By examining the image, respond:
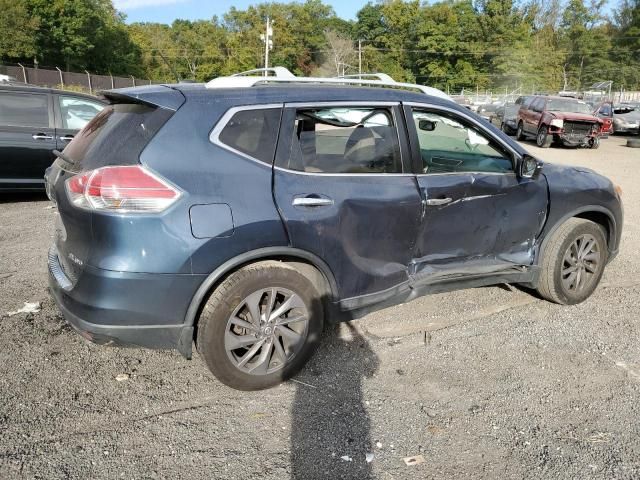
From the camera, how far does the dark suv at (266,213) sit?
287 centimetres

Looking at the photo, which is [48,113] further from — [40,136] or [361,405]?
[361,405]

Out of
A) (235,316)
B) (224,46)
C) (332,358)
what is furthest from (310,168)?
(224,46)

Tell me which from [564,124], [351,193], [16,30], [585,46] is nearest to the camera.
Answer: [351,193]

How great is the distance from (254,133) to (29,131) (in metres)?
5.67

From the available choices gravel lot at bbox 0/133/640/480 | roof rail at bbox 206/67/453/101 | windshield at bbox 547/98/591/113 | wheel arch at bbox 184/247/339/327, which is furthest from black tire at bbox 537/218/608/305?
windshield at bbox 547/98/591/113

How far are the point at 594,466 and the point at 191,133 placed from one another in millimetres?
2664

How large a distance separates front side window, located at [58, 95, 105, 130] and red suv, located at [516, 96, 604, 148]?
614 inches

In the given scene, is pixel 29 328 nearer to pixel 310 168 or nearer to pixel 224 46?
pixel 310 168

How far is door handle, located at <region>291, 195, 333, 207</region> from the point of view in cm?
316

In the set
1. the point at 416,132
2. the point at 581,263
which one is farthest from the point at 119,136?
the point at 581,263

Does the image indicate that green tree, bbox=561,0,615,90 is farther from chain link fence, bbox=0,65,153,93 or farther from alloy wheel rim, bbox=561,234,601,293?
alloy wheel rim, bbox=561,234,601,293

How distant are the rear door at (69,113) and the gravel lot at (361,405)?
377 cm

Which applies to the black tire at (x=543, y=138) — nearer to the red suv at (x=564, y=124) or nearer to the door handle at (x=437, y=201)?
the red suv at (x=564, y=124)

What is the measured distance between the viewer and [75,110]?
7.96 metres
